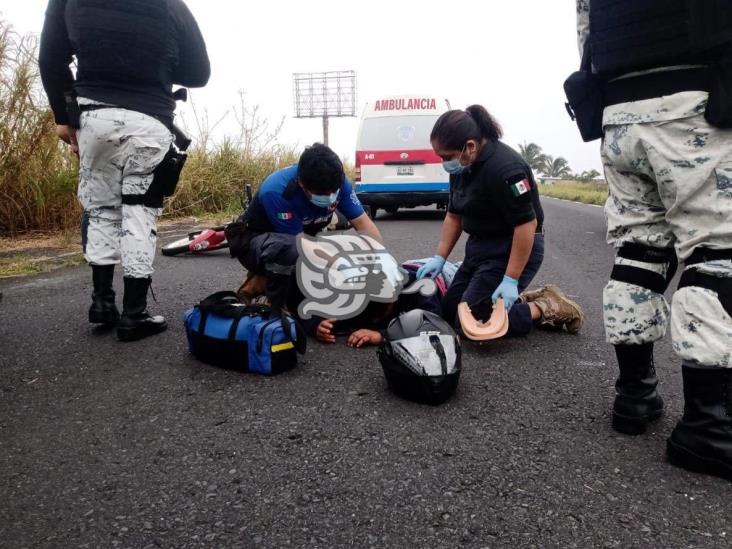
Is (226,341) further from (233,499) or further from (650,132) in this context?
(650,132)

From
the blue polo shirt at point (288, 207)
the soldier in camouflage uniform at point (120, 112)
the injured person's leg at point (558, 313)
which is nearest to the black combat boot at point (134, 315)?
the soldier in camouflage uniform at point (120, 112)

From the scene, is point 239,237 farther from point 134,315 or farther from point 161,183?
point 134,315

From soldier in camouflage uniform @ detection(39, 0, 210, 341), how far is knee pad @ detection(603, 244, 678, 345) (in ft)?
7.38

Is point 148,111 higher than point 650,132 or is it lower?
higher

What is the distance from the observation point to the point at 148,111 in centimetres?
291

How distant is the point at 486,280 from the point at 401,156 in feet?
22.1

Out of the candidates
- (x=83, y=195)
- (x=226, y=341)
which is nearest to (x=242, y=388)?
(x=226, y=341)

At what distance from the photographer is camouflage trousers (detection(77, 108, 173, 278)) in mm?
2822

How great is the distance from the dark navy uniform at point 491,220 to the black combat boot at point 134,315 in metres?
1.62

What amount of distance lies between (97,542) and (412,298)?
2.00 metres

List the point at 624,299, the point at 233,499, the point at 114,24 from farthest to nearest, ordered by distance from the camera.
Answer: the point at 114,24, the point at 624,299, the point at 233,499

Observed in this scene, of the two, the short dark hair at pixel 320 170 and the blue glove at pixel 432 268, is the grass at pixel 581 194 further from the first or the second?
the short dark hair at pixel 320 170

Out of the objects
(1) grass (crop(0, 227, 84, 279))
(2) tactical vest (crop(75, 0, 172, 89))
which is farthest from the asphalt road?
(1) grass (crop(0, 227, 84, 279))

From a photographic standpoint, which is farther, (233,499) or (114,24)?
(114,24)
